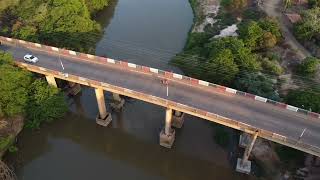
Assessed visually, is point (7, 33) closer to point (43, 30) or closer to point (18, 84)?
point (43, 30)

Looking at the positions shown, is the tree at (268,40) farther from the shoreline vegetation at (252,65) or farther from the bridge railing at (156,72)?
the bridge railing at (156,72)

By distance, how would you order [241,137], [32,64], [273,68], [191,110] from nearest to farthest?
[191,110] < [241,137] < [32,64] < [273,68]

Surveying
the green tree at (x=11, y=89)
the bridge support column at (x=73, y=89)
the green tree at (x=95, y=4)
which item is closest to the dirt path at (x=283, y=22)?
the green tree at (x=95, y=4)

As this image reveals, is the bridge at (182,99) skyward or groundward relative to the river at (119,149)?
skyward

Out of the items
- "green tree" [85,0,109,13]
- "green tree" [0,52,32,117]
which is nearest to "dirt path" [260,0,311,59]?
"green tree" [85,0,109,13]

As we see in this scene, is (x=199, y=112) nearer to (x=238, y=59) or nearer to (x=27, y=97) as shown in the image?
(x=238, y=59)

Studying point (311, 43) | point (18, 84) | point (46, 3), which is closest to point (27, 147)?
point (18, 84)

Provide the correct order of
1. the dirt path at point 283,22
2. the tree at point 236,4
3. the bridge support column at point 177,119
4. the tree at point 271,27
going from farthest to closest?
the tree at point 236,4 → the tree at point 271,27 → the dirt path at point 283,22 → the bridge support column at point 177,119
